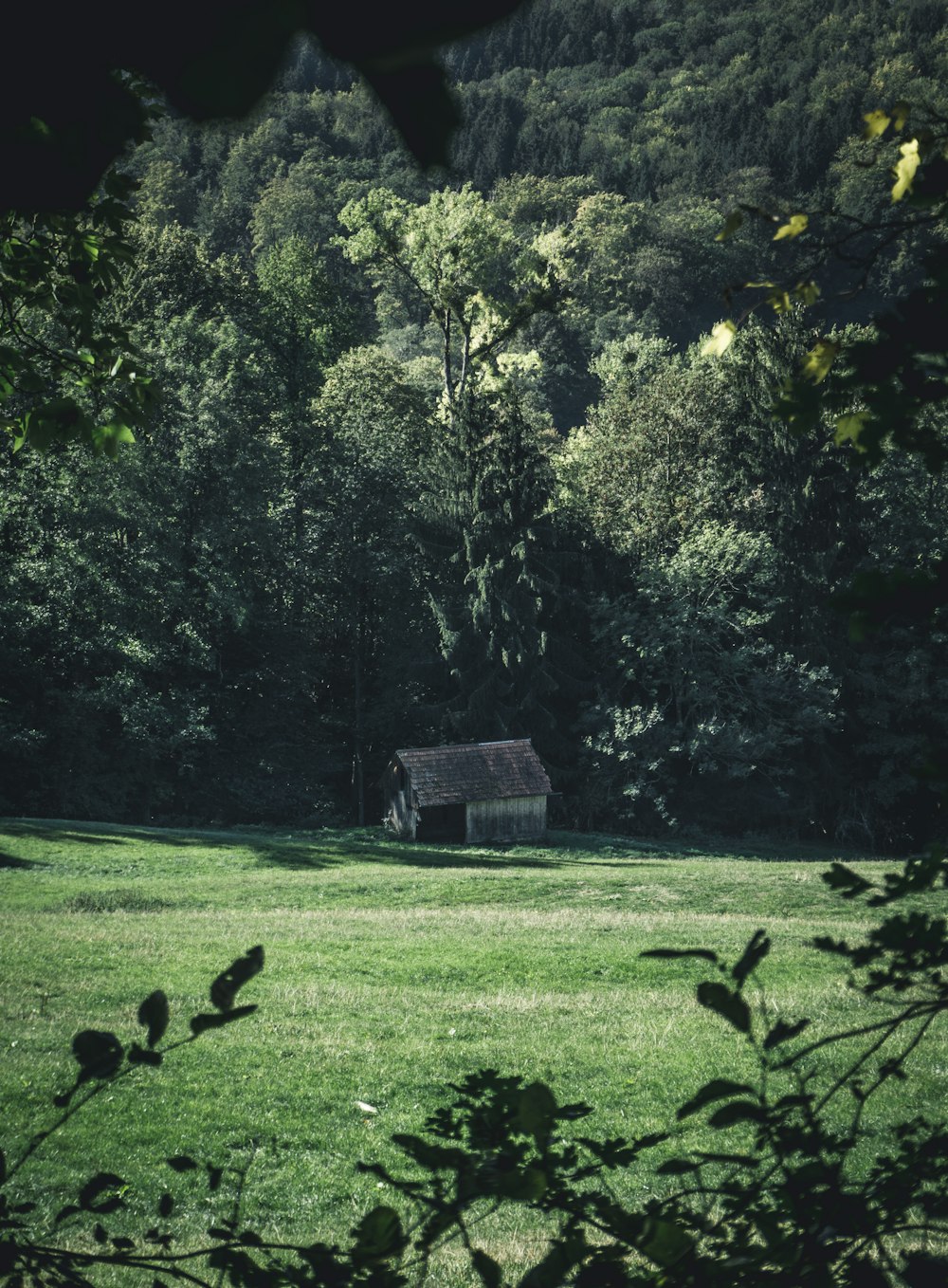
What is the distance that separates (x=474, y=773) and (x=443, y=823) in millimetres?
1980

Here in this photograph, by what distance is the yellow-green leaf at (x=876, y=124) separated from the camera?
2.48 m

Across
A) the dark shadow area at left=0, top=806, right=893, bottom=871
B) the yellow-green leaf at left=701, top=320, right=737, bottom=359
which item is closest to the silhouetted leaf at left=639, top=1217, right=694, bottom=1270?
the yellow-green leaf at left=701, top=320, right=737, bottom=359

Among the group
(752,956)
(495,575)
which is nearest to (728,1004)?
(752,956)

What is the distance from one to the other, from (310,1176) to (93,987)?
18.2 ft

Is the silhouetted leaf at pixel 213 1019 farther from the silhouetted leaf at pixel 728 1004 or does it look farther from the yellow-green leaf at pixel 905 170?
the yellow-green leaf at pixel 905 170

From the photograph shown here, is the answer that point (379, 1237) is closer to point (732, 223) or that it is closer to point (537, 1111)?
point (537, 1111)

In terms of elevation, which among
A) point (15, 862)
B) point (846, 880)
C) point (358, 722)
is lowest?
point (15, 862)

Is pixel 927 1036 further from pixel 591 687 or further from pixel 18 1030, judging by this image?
pixel 591 687

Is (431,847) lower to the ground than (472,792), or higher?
lower


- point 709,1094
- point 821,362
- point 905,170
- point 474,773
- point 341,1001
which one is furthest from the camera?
point 474,773

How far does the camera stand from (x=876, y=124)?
98.3 inches

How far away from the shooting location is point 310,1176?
26.7ft

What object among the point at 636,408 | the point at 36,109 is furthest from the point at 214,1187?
the point at 636,408

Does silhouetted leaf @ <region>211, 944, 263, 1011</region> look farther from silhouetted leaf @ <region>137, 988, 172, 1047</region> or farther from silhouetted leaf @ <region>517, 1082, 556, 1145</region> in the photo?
silhouetted leaf @ <region>517, 1082, 556, 1145</region>
